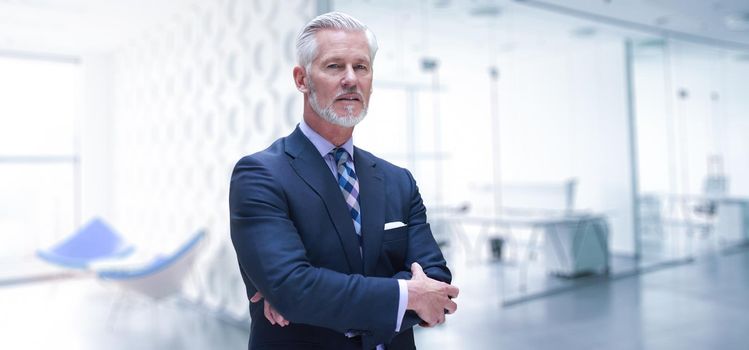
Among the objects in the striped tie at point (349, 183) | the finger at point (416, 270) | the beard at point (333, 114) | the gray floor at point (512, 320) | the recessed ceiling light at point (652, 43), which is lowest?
the gray floor at point (512, 320)

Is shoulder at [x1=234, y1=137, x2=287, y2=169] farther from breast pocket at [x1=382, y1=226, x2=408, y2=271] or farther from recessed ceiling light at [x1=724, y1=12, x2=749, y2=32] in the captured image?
recessed ceiling light at [x1=724, y1=12, x2=749, y2=32]

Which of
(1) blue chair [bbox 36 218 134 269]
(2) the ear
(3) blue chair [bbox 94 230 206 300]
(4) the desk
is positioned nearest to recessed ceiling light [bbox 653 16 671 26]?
(4) the desk

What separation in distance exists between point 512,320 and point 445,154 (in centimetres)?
169

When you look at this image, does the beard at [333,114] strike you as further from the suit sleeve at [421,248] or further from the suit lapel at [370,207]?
the suit sleeve at [421,248]

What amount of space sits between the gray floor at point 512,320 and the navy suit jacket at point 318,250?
285cm

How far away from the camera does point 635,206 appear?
7.27m

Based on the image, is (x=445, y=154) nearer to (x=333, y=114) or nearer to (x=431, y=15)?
(x=431, y=15)

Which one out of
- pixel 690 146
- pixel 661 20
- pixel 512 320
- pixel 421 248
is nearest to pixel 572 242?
pixel 512 320

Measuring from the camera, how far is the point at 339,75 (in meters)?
1.25

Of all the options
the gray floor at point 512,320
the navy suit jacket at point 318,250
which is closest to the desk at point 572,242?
the gray floor at point 512,320

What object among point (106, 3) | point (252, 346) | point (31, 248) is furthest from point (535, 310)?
point (31, 248)

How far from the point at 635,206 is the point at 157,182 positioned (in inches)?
241

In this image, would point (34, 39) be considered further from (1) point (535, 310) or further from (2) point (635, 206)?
(2) point (635, 206)

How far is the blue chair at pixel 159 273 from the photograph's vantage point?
15.1 ft
